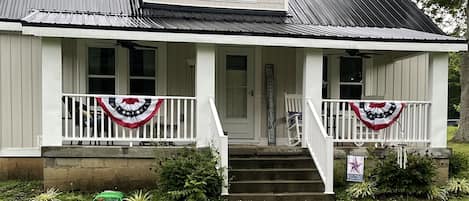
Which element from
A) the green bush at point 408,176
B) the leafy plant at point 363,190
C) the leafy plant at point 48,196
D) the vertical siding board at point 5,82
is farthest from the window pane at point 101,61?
the green bush at point 408,176

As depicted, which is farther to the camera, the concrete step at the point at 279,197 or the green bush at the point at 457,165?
the green bush at the point at 457,165

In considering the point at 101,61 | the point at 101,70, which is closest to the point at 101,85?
the point at 101,70

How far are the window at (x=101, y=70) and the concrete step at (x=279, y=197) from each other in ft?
12.1

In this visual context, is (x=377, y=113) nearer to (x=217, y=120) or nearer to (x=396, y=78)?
(x=396, y=78)

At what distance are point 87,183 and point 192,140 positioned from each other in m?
1.83

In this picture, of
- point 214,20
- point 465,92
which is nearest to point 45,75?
point 214,20

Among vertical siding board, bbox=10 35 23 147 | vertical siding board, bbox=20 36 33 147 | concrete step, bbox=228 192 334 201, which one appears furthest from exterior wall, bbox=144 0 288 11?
concrete step, bbox=228 192 334 201

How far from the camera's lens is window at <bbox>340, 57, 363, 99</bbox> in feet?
32.1

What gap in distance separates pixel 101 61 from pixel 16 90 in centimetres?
166

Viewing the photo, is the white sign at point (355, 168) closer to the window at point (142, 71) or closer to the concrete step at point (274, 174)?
the concrete step at point (274, 174)

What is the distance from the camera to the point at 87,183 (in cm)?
708

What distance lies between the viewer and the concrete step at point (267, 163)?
7.38 metres

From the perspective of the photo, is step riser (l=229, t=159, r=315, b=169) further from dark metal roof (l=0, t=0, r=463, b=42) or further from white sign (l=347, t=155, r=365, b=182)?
dark metal roof (l=0, t=0, r=463, b=42)

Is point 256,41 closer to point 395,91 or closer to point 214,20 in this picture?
point 214,20
